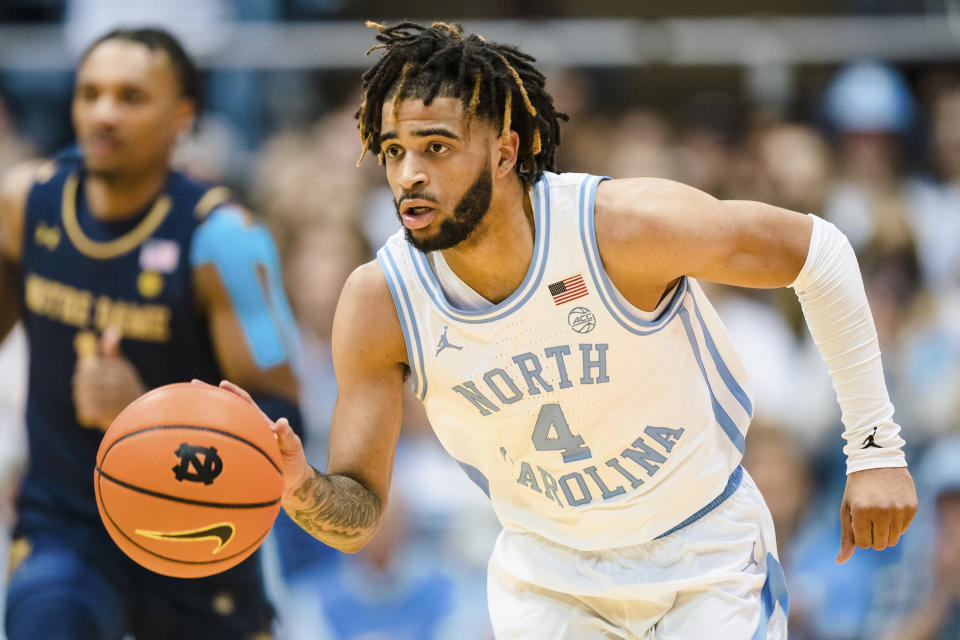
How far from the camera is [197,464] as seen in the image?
321 centimetres

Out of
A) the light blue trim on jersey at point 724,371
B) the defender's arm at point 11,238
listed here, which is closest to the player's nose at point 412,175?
the light blue trim on jersey at point 724,371

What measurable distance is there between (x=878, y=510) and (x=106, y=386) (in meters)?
2.57

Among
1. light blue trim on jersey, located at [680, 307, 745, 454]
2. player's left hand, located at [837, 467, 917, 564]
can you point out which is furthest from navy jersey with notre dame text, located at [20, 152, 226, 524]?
player's left hand, located at [837, 467, 917, 564]

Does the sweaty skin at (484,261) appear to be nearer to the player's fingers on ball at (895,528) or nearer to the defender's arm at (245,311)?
the player's fingers on ball at (895,528)

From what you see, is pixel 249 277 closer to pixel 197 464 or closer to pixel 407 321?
pixel 407 321

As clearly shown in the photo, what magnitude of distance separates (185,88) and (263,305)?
39.6 inches

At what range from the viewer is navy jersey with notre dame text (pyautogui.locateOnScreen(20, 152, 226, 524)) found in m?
4.66

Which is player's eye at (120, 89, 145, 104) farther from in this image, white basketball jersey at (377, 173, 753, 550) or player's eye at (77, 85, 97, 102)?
white basketball jersey at (377, 173, 753, 550)

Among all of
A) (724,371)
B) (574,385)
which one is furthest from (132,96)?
(724,371)

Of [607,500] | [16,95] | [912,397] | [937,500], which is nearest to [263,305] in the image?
[607,500]

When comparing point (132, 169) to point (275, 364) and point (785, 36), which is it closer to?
point (275, 364)

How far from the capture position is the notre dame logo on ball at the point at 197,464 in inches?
126

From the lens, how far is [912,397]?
7363 millimetres

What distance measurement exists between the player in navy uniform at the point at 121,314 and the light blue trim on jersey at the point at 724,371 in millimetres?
1582
